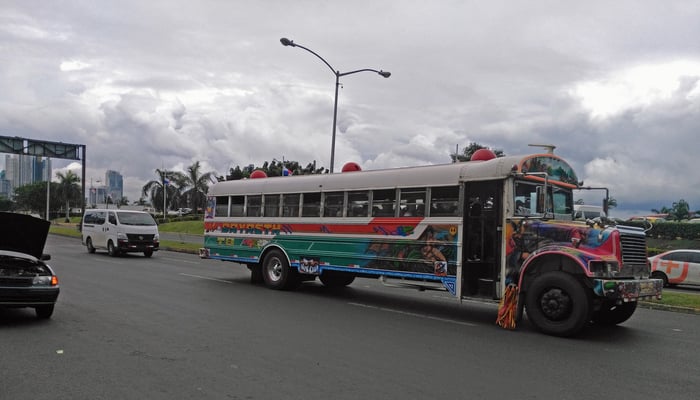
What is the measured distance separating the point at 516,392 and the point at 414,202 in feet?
17.1

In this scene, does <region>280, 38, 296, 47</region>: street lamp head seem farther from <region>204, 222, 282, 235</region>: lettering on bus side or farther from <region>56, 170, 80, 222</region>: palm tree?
<region>56, 170, 80, 222</region>: palm tree

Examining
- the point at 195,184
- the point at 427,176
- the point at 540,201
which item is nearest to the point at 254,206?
the point at 427,176

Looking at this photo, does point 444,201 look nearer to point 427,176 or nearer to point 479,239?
point 427,176

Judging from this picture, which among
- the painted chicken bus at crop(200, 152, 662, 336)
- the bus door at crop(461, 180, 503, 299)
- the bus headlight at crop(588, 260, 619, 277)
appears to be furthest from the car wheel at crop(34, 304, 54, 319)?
the bus headlight at crop(588, 260, 619, 277)

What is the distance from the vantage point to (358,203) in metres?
11.5

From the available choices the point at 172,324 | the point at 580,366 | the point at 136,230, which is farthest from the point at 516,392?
the point at 136,230

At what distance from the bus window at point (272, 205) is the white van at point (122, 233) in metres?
11.0

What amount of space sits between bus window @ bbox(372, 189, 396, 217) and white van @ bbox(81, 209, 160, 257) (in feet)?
47.7

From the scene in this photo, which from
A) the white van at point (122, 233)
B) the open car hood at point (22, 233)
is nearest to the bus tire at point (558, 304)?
the open car hood at point (22, 233)

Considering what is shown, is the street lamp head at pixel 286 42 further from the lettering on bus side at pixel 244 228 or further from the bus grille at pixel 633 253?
the bus grille at pixel 633 253

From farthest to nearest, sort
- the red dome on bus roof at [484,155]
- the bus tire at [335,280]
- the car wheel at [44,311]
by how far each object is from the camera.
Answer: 1. the bus tire at [335,280]
2. the red dome on bus roof at [484,155]
3. the car wheel at [44,311]

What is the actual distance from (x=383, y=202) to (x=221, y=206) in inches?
231

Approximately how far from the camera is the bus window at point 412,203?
33.7 feet

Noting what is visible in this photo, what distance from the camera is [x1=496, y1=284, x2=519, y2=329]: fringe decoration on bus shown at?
28.6ft
